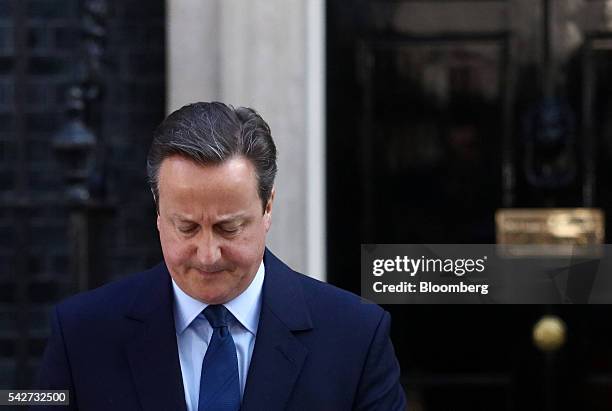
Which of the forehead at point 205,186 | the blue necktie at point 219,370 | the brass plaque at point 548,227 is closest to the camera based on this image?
the forehead at point 205,186

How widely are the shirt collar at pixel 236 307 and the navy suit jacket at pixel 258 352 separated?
16 mm

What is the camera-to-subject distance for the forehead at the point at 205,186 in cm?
212

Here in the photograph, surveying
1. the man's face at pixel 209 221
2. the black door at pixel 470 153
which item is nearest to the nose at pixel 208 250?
the man's face at pixel 209 221

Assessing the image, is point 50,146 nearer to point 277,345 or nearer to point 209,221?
point 277,345

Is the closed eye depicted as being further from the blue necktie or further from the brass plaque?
the brass plaque

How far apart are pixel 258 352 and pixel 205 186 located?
370 millimetres

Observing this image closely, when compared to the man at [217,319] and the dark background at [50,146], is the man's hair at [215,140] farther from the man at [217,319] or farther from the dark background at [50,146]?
the dark background at [50,146]

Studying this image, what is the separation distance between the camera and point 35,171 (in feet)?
17.6

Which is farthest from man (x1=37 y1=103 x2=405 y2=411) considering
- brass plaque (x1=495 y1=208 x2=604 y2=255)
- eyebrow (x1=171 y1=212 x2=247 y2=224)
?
brass plaque (x1=495 y1=208 x2=604 y2=255)

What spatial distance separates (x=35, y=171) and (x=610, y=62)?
240 centimetres

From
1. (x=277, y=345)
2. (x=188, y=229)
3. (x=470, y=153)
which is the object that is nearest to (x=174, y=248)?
(x=188, y=229)

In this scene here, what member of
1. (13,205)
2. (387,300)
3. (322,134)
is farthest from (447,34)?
(13,205)

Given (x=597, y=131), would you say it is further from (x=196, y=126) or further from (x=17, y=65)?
(x=196, y=126)

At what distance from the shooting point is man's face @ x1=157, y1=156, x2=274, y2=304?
6.95 feet
